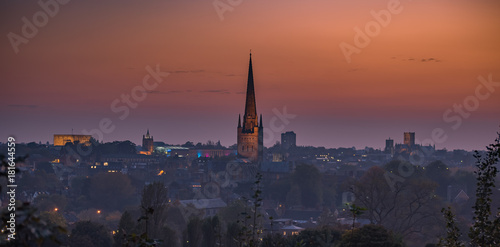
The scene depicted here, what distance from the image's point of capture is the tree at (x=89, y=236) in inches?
1681

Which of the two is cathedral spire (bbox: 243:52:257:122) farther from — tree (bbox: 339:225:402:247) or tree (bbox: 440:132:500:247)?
tree (bbox: 440:132:500:247)

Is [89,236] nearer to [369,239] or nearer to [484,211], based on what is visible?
[369,239]

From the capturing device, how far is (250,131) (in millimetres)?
142250

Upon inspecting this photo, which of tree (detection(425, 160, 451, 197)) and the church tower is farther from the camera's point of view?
the church tower

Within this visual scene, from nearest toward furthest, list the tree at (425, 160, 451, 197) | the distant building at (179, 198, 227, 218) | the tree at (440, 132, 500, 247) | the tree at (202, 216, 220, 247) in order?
the tree at (440, 132, 500, 247) < the tree at (202, 216, 220, 247) < the distant building at (179, 198, 227, 218) < the tree at (425, 160, 451, 197)

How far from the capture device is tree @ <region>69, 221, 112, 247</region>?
42.7 metres

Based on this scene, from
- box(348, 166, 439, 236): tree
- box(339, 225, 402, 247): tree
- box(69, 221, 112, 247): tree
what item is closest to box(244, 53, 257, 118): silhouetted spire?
box(348, 166, 439, 236): tree

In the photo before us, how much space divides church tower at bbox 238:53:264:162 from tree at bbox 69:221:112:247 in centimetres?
9638

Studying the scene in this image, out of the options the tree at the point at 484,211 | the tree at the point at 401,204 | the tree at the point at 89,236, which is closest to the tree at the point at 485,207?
the tree at the point at 484,211

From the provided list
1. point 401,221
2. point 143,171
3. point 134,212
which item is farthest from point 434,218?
point 143,171

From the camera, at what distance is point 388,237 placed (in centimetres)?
3100

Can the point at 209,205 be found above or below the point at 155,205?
below

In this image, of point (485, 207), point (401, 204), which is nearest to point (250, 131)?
point (401, 204)

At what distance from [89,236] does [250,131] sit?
3903 inches
